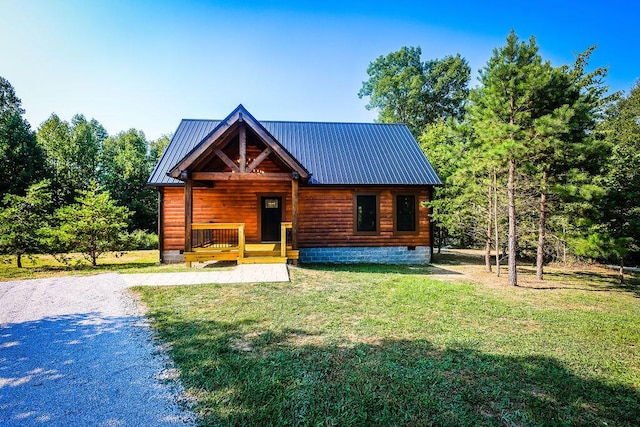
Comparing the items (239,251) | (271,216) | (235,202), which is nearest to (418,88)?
(271,216)

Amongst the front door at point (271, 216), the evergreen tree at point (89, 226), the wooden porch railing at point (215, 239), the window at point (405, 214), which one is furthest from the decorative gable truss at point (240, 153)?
the window at point (405, 214)

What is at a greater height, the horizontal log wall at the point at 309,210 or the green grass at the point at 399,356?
the horizontal log wall at the point at 309,210

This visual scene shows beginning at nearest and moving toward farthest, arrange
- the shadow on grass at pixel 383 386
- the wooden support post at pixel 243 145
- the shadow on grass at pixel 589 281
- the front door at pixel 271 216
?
the shadow on grass at pixel 383 386 < the shadow on grass at pixel 589 281 < the wooden support post at pixel 243 145 < the front door at pixel 271 216

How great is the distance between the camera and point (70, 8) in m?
8.66

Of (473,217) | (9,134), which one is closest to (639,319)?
(473,217)

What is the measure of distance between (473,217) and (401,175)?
346 cm

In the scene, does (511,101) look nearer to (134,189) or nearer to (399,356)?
(399,356)

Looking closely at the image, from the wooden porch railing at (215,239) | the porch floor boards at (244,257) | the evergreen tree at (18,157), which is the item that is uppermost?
the evergreen tree at (18,157)

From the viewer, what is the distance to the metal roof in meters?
13.2

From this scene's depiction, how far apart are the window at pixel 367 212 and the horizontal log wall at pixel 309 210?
0.26 meters

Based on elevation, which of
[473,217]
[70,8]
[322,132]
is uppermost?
[70,8]

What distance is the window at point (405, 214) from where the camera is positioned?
44.5ft

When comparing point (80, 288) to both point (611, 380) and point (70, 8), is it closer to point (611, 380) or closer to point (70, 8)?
point (70, 8)

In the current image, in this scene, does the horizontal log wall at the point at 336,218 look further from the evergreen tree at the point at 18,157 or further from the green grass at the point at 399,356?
the evergreen tree at the point at 18,157
